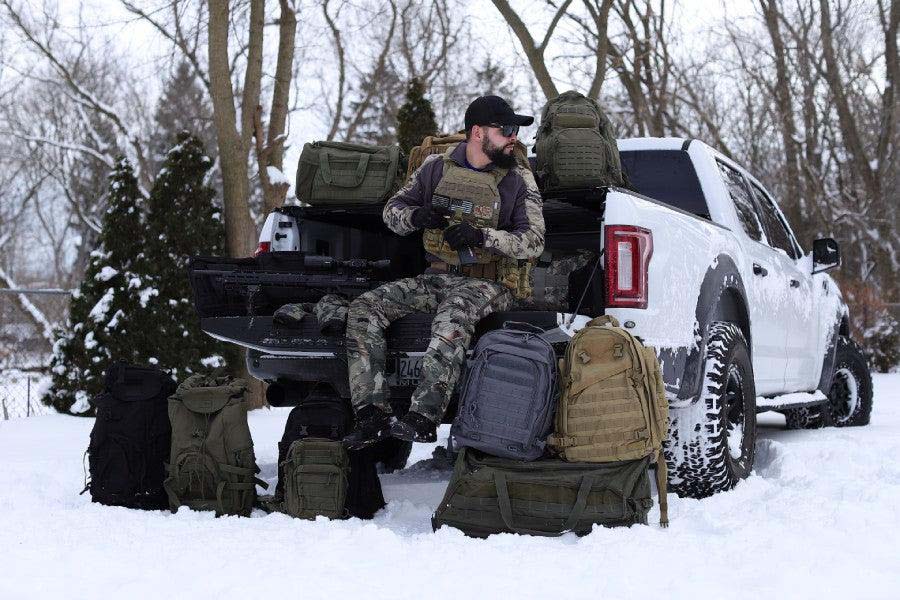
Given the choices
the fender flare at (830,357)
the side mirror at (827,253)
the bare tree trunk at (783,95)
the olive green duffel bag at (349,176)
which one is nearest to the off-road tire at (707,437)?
the olive green duffel bag at (349,176)

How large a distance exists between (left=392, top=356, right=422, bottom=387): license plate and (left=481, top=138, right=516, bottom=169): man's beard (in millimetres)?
961

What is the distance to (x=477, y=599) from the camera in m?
2.81

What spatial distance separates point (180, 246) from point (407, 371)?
19.4 feet

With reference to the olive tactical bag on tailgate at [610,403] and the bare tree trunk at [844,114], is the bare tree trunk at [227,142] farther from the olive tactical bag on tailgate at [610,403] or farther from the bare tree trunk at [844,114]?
the bare tree trunk at [844,114]

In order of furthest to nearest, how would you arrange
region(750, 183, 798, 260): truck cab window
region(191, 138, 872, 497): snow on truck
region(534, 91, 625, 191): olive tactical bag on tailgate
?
region(750, 183, 798, 260): truck cab window → region(534, 91, 625, 191): olive tactical bag on tailgate → region(191, 138, 872, 497): snow on truck

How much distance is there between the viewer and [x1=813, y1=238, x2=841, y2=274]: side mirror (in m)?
6.47

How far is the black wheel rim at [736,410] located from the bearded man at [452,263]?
130 cm

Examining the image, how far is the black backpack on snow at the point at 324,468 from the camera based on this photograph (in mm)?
4086

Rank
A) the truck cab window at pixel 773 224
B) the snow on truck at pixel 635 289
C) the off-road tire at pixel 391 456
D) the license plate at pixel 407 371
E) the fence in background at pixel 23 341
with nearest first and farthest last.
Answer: the snow on truck at pixel 635 289, the license plate at pixel 407 371, the off-road tire at pixel 391 456, the truck cab window at pixel 773 224, the fence in background at pixel 23 341

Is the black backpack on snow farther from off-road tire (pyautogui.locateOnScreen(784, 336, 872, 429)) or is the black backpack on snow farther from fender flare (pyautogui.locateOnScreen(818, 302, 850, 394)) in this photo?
off-road tire (pyautogui.locateOnScreen(784, 336, 872, 429))

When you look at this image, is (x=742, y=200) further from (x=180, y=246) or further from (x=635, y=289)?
(x=180, y=246)

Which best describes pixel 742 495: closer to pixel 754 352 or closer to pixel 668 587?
pixel 754 352

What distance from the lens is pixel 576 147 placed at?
4.50 metres

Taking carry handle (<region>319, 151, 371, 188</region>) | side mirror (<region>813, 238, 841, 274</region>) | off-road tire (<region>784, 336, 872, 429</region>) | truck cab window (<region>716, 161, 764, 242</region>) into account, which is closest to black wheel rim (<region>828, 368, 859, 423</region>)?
off-road tire (<region>784, 336, 872, 429</region>)
